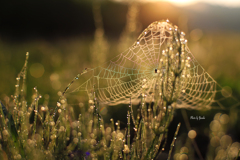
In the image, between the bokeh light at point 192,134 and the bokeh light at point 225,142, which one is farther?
the bokeh light at point 192,134

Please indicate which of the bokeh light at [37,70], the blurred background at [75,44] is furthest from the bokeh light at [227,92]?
the bokeh light at [37,70]

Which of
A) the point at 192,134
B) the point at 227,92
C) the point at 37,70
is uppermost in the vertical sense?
the point at 37,70

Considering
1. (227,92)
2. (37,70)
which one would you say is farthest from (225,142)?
(37,70)

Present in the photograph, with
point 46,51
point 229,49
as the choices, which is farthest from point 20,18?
point 229,49

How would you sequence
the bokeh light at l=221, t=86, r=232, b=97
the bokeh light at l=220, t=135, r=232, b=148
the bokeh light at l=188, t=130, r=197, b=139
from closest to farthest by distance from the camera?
1. the bokeh light at l=220, t=135, r=232, b=148
2. the bokeh light at l=188, t=130, r=197, b=139
3. the bokeh light at l=221, t=86, r=232, b=97

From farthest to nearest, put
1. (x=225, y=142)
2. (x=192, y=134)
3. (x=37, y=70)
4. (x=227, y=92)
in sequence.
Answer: (x=37, y=70), (x=227, y=92), (x=192, y=134), (x=225, y=142)

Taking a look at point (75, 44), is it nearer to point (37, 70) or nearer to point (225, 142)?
point (37, 70)

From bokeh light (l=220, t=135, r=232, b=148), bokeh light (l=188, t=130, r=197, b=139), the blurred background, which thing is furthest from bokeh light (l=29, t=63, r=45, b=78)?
bokeh light (l=220, t=135, r=232, b=148)

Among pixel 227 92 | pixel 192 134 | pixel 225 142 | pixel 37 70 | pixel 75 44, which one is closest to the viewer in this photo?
pixel 225 142

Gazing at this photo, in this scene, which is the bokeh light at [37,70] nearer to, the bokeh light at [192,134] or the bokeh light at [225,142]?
the bokeh light at [192,134]

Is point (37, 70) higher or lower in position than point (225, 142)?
higher

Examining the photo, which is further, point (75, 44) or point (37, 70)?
point (75, 44)

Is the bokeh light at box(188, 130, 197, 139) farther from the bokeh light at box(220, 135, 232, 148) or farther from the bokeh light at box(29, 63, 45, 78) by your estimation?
the bokeh light at box(29, 63, 45, 78)
